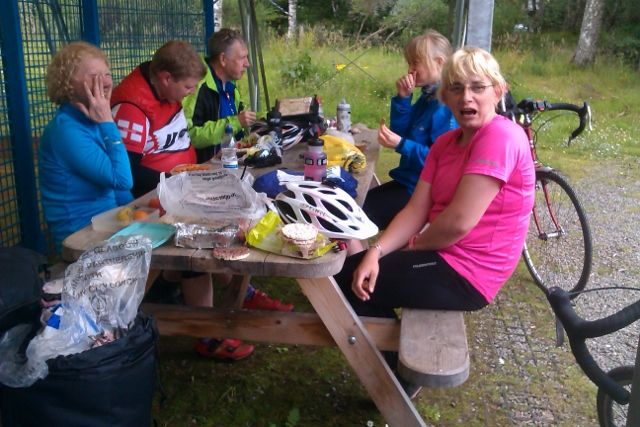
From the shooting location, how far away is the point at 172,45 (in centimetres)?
320

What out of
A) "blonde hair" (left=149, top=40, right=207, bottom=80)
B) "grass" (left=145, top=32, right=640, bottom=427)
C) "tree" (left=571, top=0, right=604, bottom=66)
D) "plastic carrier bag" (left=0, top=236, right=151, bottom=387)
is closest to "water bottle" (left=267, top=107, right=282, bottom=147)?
"blonde hair" (left=149, top=40, right=207, bottom=80)

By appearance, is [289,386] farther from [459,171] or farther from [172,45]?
[172,45]

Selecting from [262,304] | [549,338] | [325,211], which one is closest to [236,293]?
[262,304]

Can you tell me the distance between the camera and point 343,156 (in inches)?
131

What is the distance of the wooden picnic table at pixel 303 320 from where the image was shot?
1930 millimetres

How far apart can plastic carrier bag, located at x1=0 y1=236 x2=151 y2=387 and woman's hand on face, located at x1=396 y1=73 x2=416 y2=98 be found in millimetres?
2185

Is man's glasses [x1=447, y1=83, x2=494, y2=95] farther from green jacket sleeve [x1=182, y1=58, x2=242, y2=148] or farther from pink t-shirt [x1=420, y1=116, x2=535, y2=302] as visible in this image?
green jacket sleeve [x1=182, y1=58, x2=242, y2=148]

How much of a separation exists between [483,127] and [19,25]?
271 cm

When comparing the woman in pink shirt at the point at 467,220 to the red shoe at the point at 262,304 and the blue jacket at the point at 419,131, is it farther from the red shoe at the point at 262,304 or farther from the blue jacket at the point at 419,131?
the red shoe at the point at 262,304

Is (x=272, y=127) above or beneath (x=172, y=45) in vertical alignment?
beneath

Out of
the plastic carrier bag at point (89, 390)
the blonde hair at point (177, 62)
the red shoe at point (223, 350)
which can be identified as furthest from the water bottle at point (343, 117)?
the plastic carrier bag at point (89, 390)

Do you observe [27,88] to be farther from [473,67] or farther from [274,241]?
[473,67]

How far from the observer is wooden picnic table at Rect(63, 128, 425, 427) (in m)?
1.93

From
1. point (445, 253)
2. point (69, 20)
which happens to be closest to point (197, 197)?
point (445, 253)
